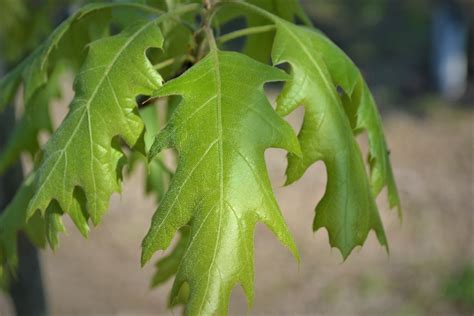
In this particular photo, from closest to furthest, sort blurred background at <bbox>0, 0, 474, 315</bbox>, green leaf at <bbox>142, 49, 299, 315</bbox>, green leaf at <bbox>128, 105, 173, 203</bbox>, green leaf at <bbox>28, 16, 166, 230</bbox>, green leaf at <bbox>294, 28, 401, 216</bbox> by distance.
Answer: green leaf at <bbox>142, 49, 299, 315</bbox>
green leaf at <bbox>28, 16, 166, 230</bbox>
green leaf at <bbox>294, 28, 401, 216</bbox>
green leaf at <bbox>128, 105, 173, 203</bbox>
blurred background at <bbox>0, 0, 474, 315</bbox>

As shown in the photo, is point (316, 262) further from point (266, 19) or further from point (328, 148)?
point (328, 148)

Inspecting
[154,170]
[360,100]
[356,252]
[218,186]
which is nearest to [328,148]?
[360,100]

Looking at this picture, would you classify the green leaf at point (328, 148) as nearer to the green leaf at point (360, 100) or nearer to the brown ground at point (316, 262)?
the green leaf at point (360, 100)

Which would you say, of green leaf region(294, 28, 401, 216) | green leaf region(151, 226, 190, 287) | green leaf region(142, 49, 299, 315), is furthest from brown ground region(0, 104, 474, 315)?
green leaf region(142, 49, 299, 315)

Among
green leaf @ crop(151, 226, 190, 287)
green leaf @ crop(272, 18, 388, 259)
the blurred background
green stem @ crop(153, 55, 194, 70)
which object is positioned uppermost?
green stem @ crop(153, 55, 194, 70)

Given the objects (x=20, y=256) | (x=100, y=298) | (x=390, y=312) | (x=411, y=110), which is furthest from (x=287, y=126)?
(x=411, y=110)

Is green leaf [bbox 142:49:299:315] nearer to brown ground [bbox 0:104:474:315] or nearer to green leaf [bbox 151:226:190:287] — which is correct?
green leaf [bbox 151:226:190:287]
